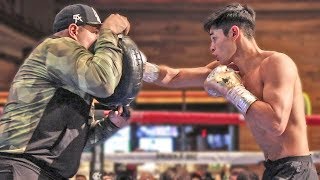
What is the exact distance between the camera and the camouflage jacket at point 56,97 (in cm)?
202

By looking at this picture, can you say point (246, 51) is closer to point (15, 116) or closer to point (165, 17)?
point (15, 116)

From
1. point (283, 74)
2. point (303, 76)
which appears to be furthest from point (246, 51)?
point (303, 76)

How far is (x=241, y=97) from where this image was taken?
232cm

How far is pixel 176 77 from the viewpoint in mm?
2883

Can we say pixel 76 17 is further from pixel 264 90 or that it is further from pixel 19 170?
pixel 264 90

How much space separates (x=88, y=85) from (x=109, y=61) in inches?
4.3

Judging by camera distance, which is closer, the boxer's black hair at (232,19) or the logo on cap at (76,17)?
the logo on cap at (76,17)

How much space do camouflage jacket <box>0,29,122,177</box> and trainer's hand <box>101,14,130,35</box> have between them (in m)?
0.03

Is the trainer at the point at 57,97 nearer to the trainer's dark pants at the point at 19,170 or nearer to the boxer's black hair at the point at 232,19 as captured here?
the trainer's dark pants at the point at 19,170

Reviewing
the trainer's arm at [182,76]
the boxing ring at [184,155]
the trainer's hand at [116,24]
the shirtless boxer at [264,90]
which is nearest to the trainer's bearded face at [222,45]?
the shirtless boxer at [264,90]

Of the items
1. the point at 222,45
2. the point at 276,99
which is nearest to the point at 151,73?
the point at 222,45

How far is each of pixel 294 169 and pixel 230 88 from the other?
1.34ft

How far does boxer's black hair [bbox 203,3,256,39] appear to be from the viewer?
2469mm

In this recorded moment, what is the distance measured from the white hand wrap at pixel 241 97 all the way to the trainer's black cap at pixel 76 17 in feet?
1.99
